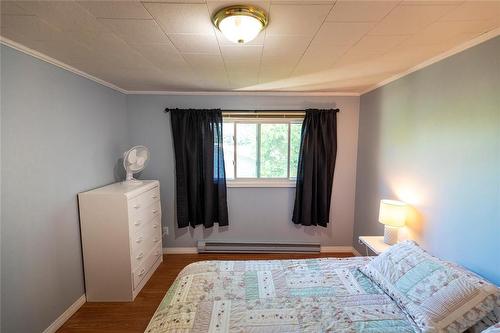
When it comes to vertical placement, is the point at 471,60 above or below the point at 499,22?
below

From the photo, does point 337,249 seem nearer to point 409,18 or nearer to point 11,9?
point 409,18

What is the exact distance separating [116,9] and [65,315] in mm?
2504

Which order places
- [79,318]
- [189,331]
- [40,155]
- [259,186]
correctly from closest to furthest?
[189,331] → [40,155] → [79,318] → [259,186]

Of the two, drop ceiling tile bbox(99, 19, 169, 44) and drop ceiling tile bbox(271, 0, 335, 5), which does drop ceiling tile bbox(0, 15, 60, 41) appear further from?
drop ceiling tile bbox(271, 0, 335, 5)

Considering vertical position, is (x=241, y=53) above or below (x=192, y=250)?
above

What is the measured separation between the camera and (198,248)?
3.32 meters

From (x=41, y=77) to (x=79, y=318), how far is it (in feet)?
6.93

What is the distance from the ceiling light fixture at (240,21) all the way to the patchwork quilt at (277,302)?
158 centimetres

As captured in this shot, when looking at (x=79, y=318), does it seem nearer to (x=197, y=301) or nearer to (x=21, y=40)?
(x=197, y=301)

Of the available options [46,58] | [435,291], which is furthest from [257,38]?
[435,291]

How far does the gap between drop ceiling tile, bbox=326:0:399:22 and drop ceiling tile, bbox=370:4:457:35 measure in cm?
5

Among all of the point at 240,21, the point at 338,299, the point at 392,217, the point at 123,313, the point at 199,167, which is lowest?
the point at 123,313

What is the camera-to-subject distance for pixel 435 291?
130 centimetres

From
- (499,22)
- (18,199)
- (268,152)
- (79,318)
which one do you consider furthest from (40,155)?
(499,22)
